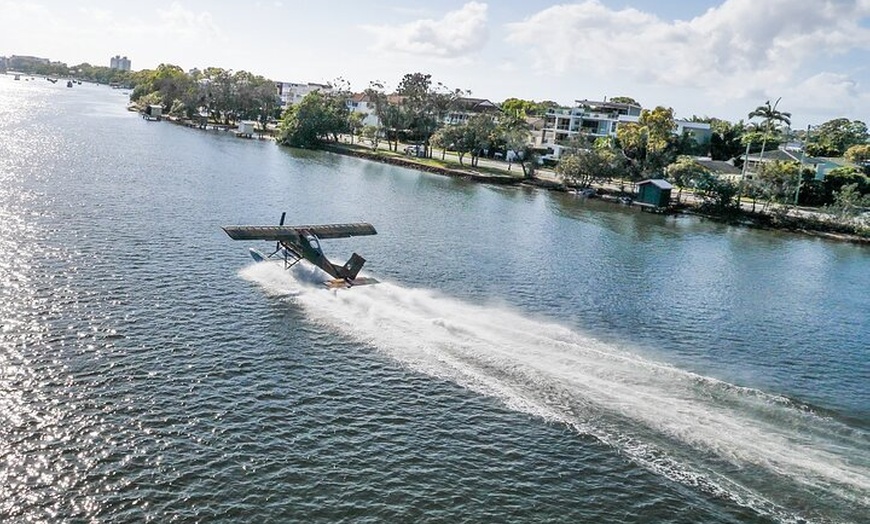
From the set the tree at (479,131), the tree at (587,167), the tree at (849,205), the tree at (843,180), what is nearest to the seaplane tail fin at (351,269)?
the tree at (587,167)

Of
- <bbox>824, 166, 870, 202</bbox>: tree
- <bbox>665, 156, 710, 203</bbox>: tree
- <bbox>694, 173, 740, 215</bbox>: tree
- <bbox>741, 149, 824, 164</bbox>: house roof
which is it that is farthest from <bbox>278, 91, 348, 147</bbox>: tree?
<bbox>824, 166, 870, 202</bbox>: tree

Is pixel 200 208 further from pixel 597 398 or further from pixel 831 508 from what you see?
pixel 831 508

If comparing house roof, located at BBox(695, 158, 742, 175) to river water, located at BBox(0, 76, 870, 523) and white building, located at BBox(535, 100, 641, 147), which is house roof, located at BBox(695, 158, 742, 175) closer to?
white building, located at BBox(535, 100, 641, 147)

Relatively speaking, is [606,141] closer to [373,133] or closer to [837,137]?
[373,133]

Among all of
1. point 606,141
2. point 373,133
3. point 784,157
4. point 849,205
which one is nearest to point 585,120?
point 606,141

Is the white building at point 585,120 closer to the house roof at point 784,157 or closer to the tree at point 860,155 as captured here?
the house roof at point 784,157

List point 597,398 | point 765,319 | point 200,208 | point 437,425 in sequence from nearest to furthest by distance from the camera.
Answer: point 437,425 < point 597,398 < point 765,319 < point 200,208

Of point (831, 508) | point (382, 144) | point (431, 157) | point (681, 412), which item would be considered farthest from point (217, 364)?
point (382, 144)
